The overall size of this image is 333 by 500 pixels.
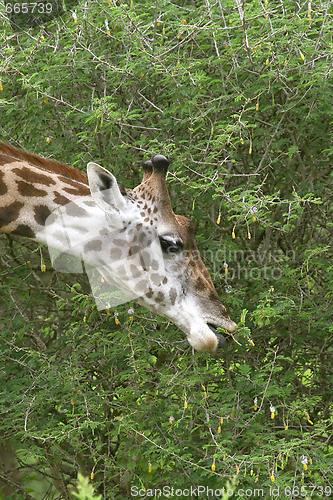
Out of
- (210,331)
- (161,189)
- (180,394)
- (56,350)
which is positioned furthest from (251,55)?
(56,350)

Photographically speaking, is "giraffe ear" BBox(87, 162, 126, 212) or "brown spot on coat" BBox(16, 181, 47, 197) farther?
"brown spot on coat" BBox(16, 181, 47, 197)

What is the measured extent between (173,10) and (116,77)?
0.70m

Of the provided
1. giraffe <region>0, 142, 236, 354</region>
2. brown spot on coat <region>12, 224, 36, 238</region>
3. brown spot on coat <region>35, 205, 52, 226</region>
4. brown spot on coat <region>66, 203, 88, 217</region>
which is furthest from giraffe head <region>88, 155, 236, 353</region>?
brown spot on coat <region>12, 224, 36, 238</region>

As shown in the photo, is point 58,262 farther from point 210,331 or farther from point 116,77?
point 210,331

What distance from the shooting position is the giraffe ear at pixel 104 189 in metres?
3.34

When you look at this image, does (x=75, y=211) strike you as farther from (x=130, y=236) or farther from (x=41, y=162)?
(x=41, y=162)

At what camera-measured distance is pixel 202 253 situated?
4797 mm

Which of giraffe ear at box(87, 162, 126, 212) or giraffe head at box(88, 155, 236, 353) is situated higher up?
giraffe ear at box(87, 162, 126, 212)

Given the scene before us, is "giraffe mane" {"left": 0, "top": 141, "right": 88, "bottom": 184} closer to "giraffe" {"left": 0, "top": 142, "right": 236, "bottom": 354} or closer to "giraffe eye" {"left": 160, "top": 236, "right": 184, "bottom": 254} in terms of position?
"giraffe" {"left": 0, "top": 142, "right": 236, "bottom": 354}

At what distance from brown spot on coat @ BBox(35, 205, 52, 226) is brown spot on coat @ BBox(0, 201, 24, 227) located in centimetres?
11

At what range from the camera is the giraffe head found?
3.53 meters

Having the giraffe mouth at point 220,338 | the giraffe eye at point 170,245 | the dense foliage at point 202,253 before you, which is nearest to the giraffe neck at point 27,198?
the giraffe eye at point 170,245

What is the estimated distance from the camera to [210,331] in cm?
344


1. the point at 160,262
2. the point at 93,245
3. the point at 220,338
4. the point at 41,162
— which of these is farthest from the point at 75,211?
the point at 220,338
